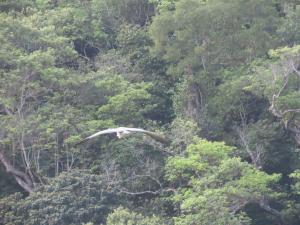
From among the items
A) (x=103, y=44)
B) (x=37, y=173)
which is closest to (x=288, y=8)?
(x=103, y=44)

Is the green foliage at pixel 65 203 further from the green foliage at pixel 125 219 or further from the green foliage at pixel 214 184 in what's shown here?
the green foliage at pixel 214 184

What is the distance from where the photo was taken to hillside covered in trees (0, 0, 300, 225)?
2214 centimetres

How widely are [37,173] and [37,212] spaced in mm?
1758

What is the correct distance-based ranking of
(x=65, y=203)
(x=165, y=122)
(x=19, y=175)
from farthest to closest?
1. (x=165, y=122)
2. (x=19, y=175)
3. (x=65, y=203)

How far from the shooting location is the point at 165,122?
28.6 meters

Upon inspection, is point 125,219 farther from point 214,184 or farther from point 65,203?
point 214,184

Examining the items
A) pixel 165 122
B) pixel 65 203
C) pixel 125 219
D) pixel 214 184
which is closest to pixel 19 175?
pixel 65 203

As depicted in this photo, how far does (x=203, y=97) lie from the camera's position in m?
27.3

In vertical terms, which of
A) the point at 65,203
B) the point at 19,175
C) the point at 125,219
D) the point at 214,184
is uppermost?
the point at 214,184

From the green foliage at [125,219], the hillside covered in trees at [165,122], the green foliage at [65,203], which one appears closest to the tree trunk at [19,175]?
the hillside covered in trees at [165,122]

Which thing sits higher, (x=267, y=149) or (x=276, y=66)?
(x=276, y=66)

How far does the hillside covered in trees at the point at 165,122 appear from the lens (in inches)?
872

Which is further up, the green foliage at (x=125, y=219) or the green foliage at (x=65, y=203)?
the green foliage at (x=125, y=219)

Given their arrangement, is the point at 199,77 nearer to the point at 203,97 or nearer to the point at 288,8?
the point at 203,97
